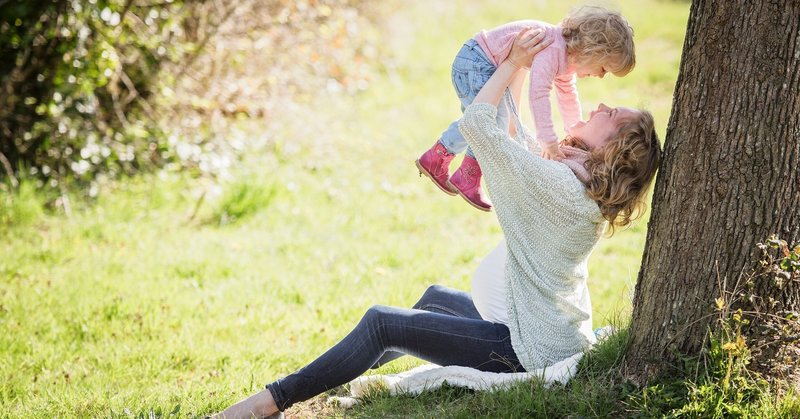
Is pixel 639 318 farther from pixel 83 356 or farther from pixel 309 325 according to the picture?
pixel 83 356

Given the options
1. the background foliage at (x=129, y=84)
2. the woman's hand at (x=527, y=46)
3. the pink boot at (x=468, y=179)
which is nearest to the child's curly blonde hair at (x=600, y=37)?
the woman's hand at (x=527, y=46)

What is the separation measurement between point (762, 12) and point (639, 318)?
1.14m

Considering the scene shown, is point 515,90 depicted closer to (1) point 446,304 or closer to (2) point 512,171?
(2) point 512,171

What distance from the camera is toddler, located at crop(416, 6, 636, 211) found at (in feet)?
9.86

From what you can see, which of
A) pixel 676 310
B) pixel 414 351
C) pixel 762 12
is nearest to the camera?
pixel 762 12

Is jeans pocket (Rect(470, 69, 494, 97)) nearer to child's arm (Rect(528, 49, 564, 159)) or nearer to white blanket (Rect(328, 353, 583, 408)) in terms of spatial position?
child's arm (Rect(528, 49, 564, 159))

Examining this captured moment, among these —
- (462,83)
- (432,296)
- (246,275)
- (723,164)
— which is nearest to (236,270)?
(246,275)

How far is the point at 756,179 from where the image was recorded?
104 inches

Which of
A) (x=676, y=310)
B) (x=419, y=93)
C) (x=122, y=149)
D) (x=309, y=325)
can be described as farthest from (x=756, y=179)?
(x=419, y=93)

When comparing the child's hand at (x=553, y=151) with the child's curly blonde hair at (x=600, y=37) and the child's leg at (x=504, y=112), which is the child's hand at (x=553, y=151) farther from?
the child's curly blonde hair at (x=600, y=37)

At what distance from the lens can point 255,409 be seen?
9.96ft

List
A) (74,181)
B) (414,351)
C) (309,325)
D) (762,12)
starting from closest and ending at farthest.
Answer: (762,12), (414,351), (309,325), (74,181)

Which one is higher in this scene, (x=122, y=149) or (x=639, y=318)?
(x=639, y=318)

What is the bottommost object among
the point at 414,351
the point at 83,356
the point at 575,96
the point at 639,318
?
the point at 83,356
